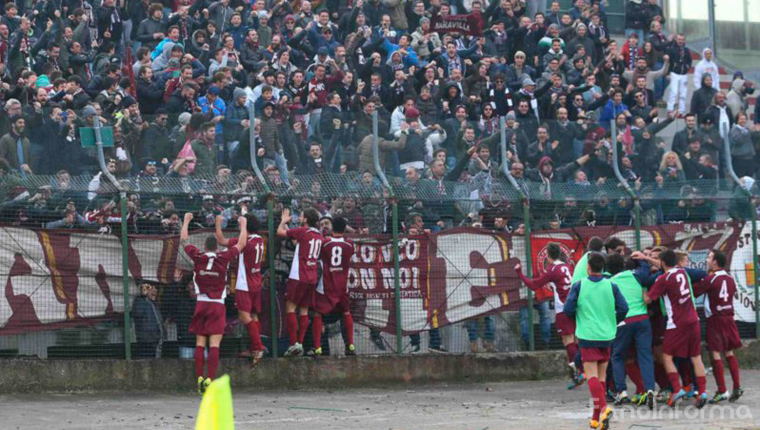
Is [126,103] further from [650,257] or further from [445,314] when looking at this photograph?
[650,257]

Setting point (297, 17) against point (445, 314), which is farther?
point (297, 17)

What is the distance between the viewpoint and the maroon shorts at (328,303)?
14.7 m

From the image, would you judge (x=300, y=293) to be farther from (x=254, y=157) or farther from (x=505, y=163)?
(x=505, y=163)

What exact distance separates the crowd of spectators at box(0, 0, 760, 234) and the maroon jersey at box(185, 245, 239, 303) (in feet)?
2.89

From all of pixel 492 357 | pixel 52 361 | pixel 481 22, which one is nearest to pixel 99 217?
pixel 52 361

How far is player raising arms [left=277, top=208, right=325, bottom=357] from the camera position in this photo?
14.5 m

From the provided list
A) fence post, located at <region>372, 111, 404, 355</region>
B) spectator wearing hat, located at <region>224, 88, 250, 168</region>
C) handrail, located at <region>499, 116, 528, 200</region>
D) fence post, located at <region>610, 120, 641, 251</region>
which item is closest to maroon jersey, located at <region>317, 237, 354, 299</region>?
fence post, located at <region>372, 111, 404, 355</region>

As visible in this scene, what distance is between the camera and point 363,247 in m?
15.2

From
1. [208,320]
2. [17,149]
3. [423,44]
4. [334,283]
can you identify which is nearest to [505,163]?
[334,283]

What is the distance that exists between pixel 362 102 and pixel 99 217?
258 inches

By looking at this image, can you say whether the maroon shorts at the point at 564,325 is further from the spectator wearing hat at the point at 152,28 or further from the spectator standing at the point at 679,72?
the spectator standing at the point at 679,72

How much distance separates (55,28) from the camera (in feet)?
62.1

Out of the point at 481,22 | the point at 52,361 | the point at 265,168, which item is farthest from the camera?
the point at 481,22

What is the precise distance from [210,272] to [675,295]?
5276 mm
